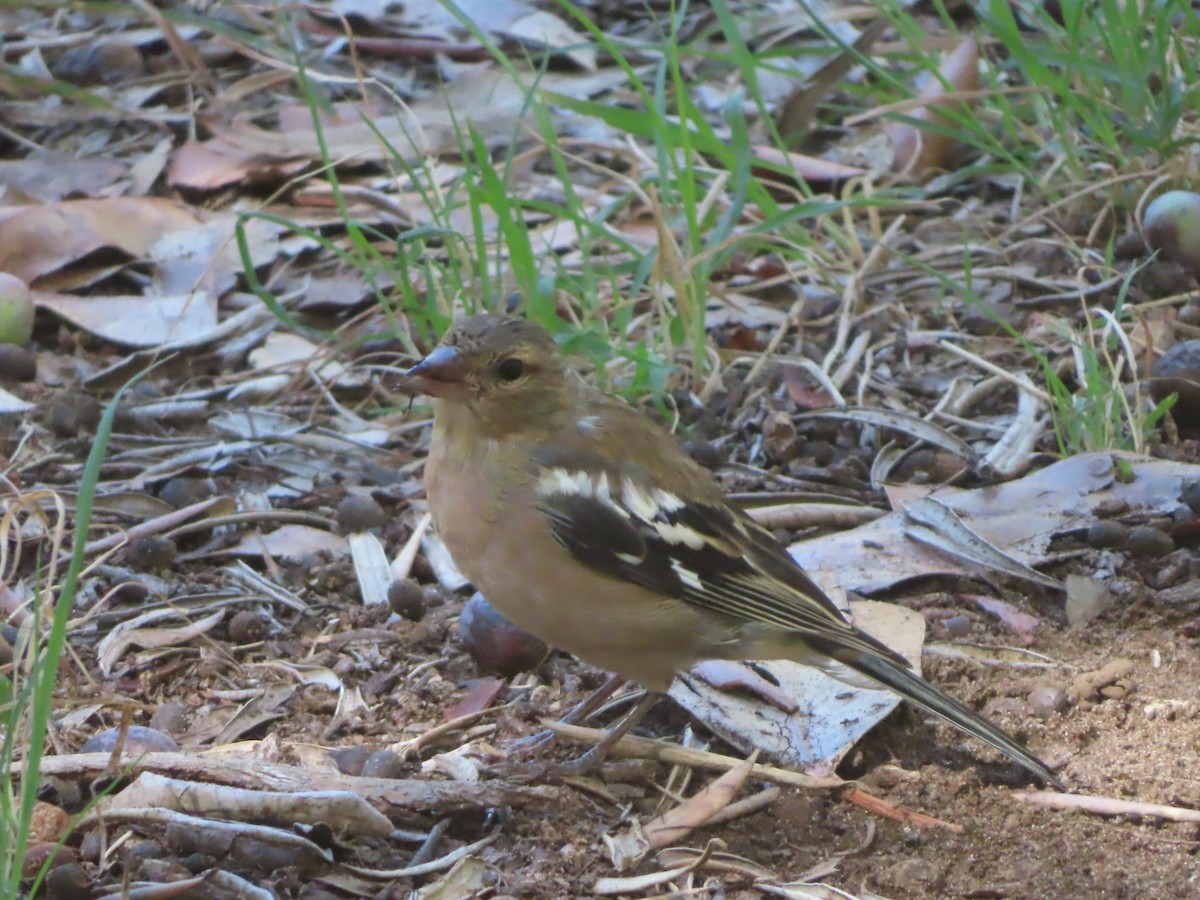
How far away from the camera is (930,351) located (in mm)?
5879

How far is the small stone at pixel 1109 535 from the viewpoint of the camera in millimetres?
4562

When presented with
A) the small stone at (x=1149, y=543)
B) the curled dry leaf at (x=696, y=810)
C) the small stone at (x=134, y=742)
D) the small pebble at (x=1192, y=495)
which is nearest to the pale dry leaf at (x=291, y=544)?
the small stone at (x=134, y=742)

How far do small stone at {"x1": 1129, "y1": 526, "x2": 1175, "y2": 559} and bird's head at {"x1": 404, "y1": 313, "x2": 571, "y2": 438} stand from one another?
5.86 feet

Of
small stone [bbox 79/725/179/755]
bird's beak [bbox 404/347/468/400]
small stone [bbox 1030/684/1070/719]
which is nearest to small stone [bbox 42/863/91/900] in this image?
small stone [bbox 79/725/179/755]

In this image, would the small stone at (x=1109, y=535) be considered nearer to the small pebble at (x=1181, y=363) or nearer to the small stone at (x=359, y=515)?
the small pebble at (x=1181, y=363)

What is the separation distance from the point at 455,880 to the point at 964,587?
1.99m

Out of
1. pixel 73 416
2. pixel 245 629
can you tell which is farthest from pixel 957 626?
pixel 73 416

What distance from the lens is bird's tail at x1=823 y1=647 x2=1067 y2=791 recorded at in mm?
3703

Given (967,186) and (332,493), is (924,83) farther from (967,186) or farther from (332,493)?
(332,493)

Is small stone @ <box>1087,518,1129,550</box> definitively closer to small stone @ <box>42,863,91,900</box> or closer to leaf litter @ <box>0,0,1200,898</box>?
leaf litter @ <box>0,0,1200,898</box>

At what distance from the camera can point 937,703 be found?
382 centimetres

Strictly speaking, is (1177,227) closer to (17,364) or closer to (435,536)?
(435,536)

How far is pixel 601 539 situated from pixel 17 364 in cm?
283

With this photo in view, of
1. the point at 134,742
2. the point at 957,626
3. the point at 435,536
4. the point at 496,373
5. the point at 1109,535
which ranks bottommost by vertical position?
the point at 435,536
